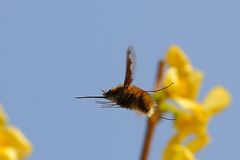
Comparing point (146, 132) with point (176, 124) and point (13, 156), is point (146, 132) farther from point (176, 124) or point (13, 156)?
point (13, 156)

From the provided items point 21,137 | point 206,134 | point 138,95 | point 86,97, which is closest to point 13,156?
point 21,137

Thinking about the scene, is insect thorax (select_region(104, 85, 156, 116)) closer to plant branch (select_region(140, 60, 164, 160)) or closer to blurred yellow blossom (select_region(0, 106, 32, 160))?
plant branch (select_region(140, 60, 164, 160))

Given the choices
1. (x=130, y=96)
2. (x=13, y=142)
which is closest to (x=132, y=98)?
(x=130, y=96)

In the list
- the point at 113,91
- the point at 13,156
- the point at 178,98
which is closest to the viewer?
the point at 13,156

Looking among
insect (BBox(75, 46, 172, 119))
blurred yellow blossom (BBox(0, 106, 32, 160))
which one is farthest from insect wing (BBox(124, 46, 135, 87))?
blurred yellow blossom (BBox(0, 106, 32, 160))

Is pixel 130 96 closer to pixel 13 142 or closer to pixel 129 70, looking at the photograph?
pixel 129 70

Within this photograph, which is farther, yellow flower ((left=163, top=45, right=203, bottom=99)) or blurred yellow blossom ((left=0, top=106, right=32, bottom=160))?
yellow flower ((left=163, top=45, right=203, bottom=99))
